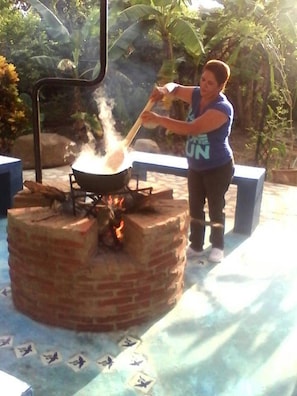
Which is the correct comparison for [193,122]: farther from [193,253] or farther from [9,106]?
[9,106]

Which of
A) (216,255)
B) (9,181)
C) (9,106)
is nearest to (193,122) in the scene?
(216,255)

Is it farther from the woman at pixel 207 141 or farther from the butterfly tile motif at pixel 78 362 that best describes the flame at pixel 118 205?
the butterfly tile motif at pixel 78 362

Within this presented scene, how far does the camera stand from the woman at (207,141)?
330 cm

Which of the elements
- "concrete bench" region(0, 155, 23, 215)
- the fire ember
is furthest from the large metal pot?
"concrete bench" region(0, 155, 23, 215)

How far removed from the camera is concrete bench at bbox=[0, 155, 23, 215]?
16.4 feet

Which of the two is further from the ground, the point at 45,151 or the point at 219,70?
the point at 219,70

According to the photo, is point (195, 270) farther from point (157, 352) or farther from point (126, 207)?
point (157, 352)

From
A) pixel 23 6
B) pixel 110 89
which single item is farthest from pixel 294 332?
pixel 23 6

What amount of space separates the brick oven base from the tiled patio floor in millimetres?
116

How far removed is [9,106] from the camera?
7805 millimetres

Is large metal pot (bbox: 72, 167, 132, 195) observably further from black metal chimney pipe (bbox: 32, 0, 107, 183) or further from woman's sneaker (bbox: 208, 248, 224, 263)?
woman's sneaker (bbox: 208, 248, 224, 263)

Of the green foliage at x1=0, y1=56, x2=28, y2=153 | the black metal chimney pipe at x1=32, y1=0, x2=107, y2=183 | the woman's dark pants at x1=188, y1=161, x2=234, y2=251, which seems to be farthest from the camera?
the green foliage at x1=0, y1=56, x2=28, y2=153

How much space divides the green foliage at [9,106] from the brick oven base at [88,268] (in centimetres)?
506

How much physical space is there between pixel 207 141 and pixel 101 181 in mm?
1045
